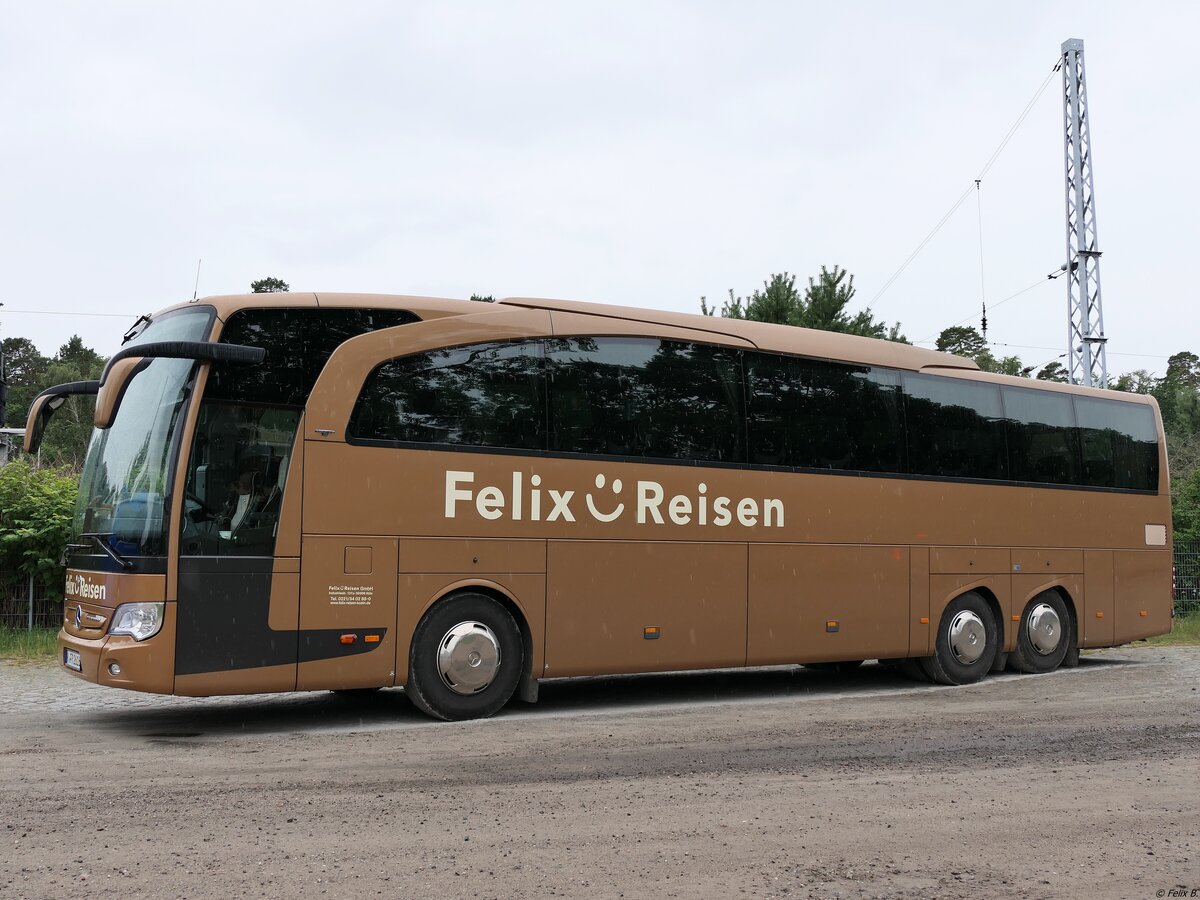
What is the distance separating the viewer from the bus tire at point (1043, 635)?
14883mm

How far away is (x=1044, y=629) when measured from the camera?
592 inches

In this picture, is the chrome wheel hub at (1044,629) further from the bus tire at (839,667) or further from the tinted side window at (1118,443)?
the bus tire at (839,667)

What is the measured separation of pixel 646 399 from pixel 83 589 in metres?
5.25

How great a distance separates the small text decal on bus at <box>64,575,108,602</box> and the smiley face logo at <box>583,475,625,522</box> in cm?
420

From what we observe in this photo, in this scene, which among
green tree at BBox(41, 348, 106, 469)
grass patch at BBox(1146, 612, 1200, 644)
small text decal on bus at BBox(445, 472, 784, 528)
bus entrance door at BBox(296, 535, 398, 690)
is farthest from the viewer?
green tree at BBox(41, 348, 106, 469)

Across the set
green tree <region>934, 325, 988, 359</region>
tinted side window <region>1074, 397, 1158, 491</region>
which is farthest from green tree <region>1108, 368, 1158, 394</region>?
tinted side window <region>1074, 397, 1158, 491</region>

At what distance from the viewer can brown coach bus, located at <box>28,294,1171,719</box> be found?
9227mm

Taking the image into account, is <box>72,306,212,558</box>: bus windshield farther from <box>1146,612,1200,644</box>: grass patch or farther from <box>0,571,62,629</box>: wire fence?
<box>1146,612,1200,644</box>: grass patch

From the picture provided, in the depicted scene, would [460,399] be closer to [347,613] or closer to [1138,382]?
[347,613]

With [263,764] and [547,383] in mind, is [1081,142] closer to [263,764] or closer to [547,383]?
[547,383]

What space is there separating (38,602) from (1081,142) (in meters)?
27.3

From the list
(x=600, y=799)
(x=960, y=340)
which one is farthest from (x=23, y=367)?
(x=600, y=799)

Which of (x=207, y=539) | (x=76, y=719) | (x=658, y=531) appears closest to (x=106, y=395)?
(x=207, y=539)

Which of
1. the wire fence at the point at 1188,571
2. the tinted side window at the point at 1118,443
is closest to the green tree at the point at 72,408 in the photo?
the tinted side window at the point at 1118,443
